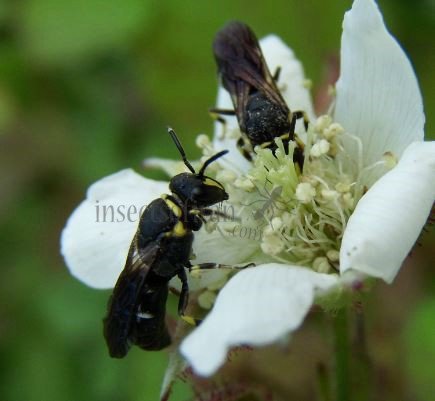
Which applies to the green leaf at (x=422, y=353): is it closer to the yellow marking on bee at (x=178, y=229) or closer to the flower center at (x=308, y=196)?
the flower center at (x=308, y=196)

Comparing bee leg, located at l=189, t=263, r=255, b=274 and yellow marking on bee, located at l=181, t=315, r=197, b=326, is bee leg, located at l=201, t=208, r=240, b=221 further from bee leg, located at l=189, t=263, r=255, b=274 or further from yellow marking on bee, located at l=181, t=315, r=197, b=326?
yellow marking on bee, located at l=181, t=315, r=197, b=326

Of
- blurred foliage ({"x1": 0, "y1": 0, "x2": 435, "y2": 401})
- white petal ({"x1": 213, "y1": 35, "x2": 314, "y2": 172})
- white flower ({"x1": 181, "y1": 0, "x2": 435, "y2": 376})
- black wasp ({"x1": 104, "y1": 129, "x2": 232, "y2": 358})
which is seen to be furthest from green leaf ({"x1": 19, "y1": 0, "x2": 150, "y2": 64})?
black wasp ({"x1": 104, "y1": 129, "x2": 232, "y2": 358})

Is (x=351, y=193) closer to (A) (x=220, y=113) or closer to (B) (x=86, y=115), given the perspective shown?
(A) (x=220, y=113)

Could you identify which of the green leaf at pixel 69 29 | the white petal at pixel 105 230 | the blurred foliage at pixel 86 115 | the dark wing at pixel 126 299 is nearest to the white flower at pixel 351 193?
the dark wing at pixel 126 299

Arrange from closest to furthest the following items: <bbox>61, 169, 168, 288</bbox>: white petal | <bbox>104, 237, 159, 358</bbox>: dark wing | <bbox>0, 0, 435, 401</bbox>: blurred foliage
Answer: <bbox>104, 237, 159, 358</bbox>: dark wing < <bbox>61, 169, 168, 288</bbox>: white petal < <bbox>0, 0, 435, 401</bbox>: blurred foliage

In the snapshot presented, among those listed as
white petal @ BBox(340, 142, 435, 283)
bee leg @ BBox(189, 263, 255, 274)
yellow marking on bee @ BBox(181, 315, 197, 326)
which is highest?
white petal @ BBox(340, 142, 435, 283)

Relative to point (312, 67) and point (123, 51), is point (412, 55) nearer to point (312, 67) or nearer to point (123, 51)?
point (312, 67)
